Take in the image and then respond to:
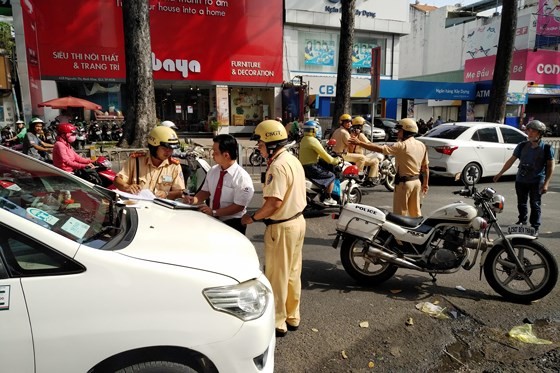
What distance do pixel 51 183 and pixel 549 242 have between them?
6331mm

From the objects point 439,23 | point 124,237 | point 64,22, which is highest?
point 439,23

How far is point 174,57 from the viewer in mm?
22031

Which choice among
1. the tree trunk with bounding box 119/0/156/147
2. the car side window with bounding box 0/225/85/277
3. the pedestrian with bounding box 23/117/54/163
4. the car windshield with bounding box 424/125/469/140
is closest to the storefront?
the tree trunk with bounding box 119/0/156/147

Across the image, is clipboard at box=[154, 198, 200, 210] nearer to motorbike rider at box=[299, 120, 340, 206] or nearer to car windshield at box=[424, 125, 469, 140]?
motorbike rider at box=[299, 120, 340, 206]

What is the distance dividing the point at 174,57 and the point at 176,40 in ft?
3.12

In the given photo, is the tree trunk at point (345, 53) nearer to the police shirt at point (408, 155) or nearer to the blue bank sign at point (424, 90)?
the police shirt at point (408, 155)

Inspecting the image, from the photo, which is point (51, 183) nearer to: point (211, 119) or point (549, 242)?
point (549, 242)

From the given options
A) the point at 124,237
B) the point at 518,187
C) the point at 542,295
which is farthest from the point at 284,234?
the point at 518,187

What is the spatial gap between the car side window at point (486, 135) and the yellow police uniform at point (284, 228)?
29.3ft

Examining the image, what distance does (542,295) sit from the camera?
3.92 metres

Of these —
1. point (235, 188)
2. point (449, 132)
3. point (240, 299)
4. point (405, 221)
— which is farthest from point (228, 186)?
point (449, 132)

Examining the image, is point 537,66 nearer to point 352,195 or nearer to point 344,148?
point 344,148

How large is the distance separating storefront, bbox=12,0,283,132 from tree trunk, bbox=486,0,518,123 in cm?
1258

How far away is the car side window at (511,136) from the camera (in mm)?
10859
